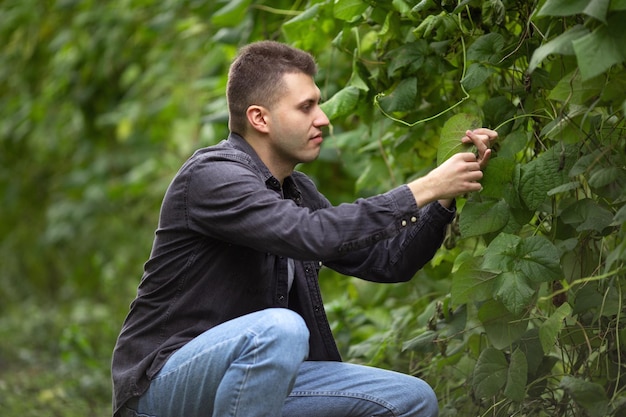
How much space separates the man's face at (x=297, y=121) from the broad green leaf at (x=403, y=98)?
0.23 metres

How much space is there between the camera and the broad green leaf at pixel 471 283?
252 cm

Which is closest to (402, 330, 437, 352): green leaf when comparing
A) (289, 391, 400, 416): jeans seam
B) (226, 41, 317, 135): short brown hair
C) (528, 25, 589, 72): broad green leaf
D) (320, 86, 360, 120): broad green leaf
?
(289, 391, 400, 416): jeans seam

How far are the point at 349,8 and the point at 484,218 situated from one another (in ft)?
2.38

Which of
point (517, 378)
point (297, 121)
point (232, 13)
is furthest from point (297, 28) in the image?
point (517, 378)

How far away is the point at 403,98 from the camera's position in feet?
9.09

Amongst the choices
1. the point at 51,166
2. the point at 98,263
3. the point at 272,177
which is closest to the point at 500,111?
the point at 272,177

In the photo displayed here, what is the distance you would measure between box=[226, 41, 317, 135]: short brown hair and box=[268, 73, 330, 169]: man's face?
0.08 feet

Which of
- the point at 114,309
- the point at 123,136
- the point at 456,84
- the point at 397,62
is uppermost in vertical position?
the point at 397,62

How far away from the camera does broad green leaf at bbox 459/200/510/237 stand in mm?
2494

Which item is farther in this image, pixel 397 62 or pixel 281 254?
pixel 397 62

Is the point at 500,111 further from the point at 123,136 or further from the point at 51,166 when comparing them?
the point at 51,166

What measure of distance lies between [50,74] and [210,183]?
192 inches

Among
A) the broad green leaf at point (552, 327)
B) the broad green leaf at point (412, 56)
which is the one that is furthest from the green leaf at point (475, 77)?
the broad green leaf at point (552, 327)

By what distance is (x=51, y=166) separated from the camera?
7676 millimetres
